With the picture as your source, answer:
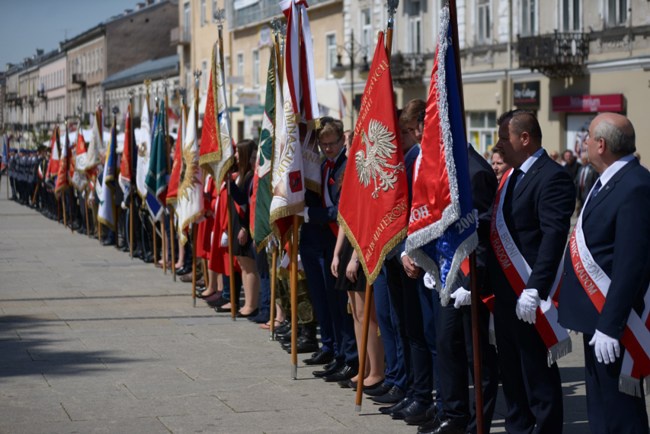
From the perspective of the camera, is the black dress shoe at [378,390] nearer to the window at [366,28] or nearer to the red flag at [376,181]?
the red flag at [376,181]

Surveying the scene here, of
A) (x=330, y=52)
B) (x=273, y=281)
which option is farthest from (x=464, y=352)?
(x=330, y=52)

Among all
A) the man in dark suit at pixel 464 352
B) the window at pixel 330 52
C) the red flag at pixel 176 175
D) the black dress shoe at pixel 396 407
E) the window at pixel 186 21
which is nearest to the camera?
the man in dark suit at pixel 464 352

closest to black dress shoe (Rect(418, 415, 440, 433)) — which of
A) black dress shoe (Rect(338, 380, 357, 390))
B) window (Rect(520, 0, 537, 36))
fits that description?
black dress shoe (Rect(338, 380, 357, 390))

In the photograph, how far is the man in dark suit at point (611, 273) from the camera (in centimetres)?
531

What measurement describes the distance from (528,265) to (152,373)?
397 centimetres

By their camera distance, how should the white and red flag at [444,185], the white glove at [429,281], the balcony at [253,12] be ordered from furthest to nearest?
1. the balcony at [253,12]
2. the white glove at [429,281]
3. the white and red flag at [444,185]

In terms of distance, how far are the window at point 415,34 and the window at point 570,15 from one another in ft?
27.5

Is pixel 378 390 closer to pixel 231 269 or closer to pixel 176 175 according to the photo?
pixel 231 269

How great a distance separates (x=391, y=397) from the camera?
8109mm

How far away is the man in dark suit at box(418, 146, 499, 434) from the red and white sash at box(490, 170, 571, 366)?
1.03 feet

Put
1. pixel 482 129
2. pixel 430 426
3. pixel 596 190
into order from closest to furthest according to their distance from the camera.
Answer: pixel 596 190, pixel 430 426, pixel 482 129

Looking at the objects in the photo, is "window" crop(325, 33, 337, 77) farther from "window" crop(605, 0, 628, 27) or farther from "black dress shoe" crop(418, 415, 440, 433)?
"black dress shoe" crop(418, 415, 440, 433)

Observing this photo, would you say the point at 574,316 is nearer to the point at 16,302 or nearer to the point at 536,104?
the point at 16,302

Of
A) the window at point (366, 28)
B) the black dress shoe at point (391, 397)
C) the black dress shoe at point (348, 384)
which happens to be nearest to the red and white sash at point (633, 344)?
the black dress shoe at point (391, 397)
